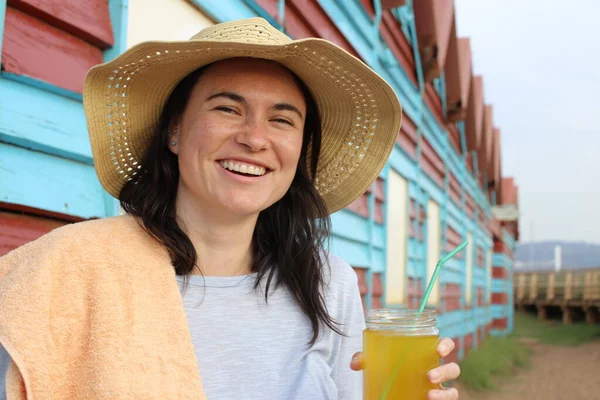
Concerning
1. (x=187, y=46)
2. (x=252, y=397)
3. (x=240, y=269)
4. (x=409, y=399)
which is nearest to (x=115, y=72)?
(x=187, y=46)

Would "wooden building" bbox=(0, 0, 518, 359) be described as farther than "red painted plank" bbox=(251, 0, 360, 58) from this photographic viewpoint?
No

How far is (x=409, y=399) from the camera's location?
1191 millimetres

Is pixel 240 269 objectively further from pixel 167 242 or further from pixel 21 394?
pixel 21 394

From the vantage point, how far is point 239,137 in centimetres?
149

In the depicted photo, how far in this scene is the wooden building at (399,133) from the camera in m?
1.69

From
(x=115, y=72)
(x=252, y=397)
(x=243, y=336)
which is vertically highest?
(x=115, y=72)

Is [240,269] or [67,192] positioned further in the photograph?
[67,192]

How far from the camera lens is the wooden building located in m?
1.69

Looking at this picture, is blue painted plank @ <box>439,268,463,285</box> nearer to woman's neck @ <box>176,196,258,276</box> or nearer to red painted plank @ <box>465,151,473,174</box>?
red painted plank @ <box>465,151,473,174</box>

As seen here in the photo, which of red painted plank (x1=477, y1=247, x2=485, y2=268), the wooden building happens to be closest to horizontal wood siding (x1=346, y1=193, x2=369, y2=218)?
the wooden building

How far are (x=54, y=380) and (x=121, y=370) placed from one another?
0.13m

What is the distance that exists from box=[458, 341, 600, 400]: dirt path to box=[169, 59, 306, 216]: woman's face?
24.6 ft

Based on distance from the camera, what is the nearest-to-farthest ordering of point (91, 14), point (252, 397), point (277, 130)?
point (252, 397)
point (277, 130)
point (91, 14)

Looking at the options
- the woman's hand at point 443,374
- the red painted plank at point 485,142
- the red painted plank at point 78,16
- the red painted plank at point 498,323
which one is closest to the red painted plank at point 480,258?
the red painted plank at point 485,142
